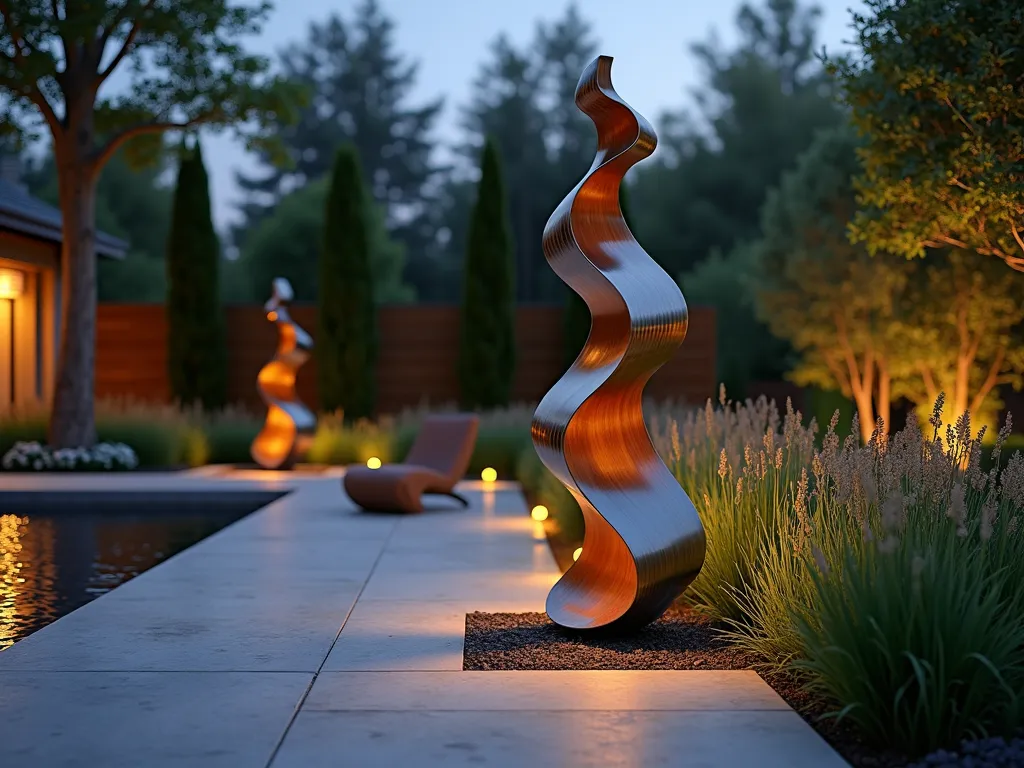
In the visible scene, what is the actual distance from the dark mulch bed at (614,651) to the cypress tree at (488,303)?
13.3m

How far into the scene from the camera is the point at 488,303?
18.9 metres

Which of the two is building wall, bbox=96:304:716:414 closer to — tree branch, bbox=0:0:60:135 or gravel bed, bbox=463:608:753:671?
tree branch, bbox=0:0:60:135

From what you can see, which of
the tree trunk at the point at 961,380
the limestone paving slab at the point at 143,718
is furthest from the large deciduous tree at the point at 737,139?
the limestone paving slab at the point at 143,718

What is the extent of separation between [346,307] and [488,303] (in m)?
2.26

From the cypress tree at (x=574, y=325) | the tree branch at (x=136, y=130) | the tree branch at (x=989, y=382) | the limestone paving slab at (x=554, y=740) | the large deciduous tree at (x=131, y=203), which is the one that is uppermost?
the large deciduous tree at (x=131, y=203)

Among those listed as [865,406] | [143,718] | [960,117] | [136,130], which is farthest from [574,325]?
[143,718]

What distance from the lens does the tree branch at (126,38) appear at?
1452 centimetres

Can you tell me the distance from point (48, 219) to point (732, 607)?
13.2 metres

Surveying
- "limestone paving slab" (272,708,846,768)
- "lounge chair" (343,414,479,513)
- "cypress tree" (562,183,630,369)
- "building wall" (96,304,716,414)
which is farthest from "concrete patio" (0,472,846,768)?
"building wall" (96,304,716,414)

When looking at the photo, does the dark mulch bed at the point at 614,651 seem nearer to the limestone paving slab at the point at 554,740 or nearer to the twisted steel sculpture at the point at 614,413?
the twisted steel sculpture at the point at 614,413

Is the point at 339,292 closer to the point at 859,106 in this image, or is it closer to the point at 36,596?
the point at 859,106

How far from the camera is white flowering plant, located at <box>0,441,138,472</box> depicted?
14.5 metres

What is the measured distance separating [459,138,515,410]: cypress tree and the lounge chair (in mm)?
7517

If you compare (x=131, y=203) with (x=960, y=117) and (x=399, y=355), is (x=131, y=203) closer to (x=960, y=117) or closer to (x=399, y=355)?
(x=399, y=355)
